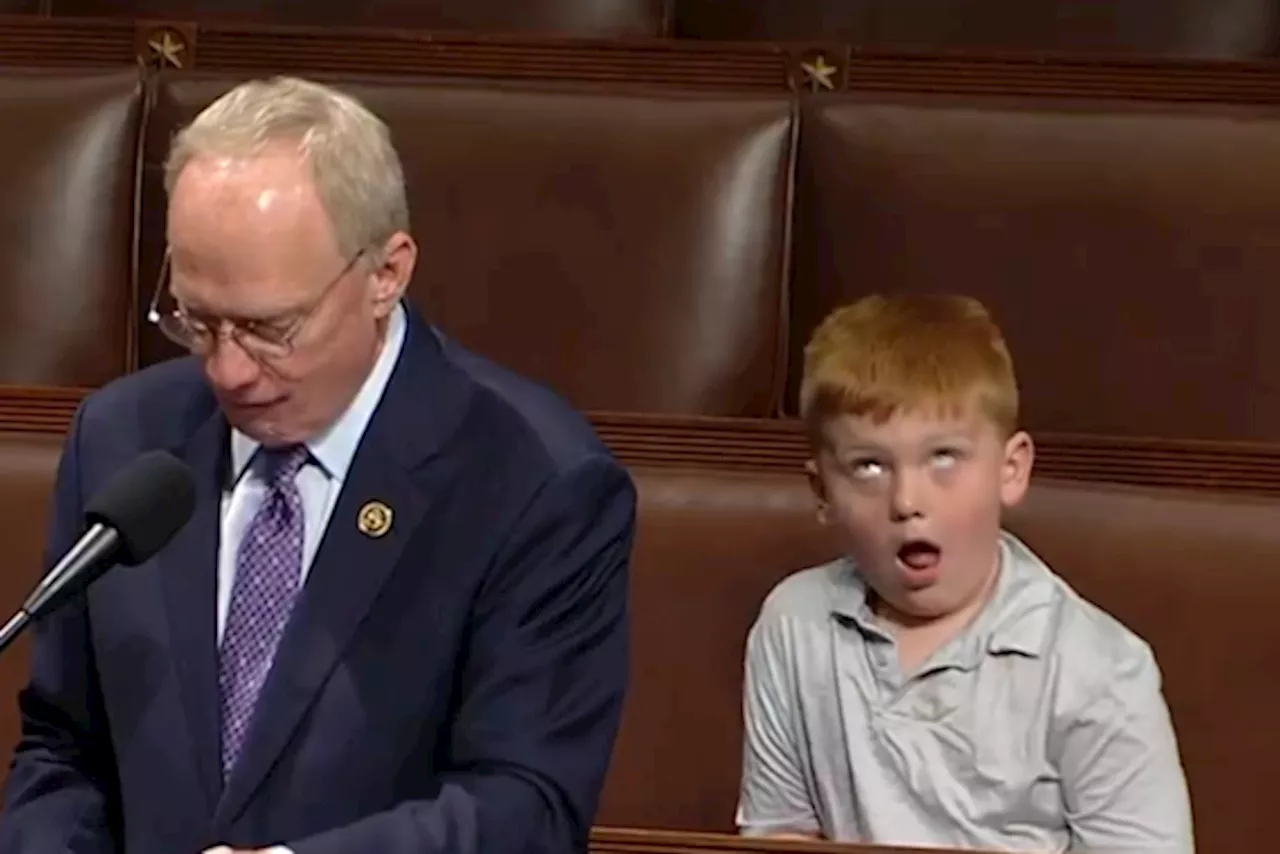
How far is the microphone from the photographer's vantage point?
48cm

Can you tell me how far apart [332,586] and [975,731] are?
248 mm

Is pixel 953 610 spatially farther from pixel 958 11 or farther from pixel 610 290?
pixel 958 11

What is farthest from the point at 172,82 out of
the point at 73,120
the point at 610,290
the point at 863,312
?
the point at 863,312

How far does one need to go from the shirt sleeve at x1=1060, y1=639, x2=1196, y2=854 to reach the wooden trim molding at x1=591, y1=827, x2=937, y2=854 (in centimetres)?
13

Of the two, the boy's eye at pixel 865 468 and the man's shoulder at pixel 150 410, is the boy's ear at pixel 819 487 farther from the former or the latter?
the man's shoulder at pixel 150 410

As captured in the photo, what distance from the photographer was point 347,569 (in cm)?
62

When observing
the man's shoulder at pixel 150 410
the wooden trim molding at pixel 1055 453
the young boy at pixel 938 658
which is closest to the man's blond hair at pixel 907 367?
the young boy at pixel 938 658

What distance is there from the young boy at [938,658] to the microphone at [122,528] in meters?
0.28

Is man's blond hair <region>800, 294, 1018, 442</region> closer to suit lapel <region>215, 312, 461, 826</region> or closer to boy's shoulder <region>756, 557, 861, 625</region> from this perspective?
boy's shoulder <region>756, 557, 861, 625</region>

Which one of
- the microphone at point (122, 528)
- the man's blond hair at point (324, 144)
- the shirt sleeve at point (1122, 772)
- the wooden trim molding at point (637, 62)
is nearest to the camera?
the microphone at point (122, 528)

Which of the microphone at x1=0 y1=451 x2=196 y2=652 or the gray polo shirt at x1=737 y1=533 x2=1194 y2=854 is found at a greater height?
the microphone at x1=0 y1=451 x2=196 y2=652

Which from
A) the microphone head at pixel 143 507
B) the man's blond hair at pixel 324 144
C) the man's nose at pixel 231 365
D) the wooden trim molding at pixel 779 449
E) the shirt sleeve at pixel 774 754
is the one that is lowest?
the shirt sleeve at pixel 774 754

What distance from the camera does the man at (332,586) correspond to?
1.95 feet

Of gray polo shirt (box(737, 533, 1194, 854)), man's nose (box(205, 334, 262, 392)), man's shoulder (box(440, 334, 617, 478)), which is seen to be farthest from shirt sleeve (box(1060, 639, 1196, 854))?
man's nose (box(205, 334, 262, 392))
